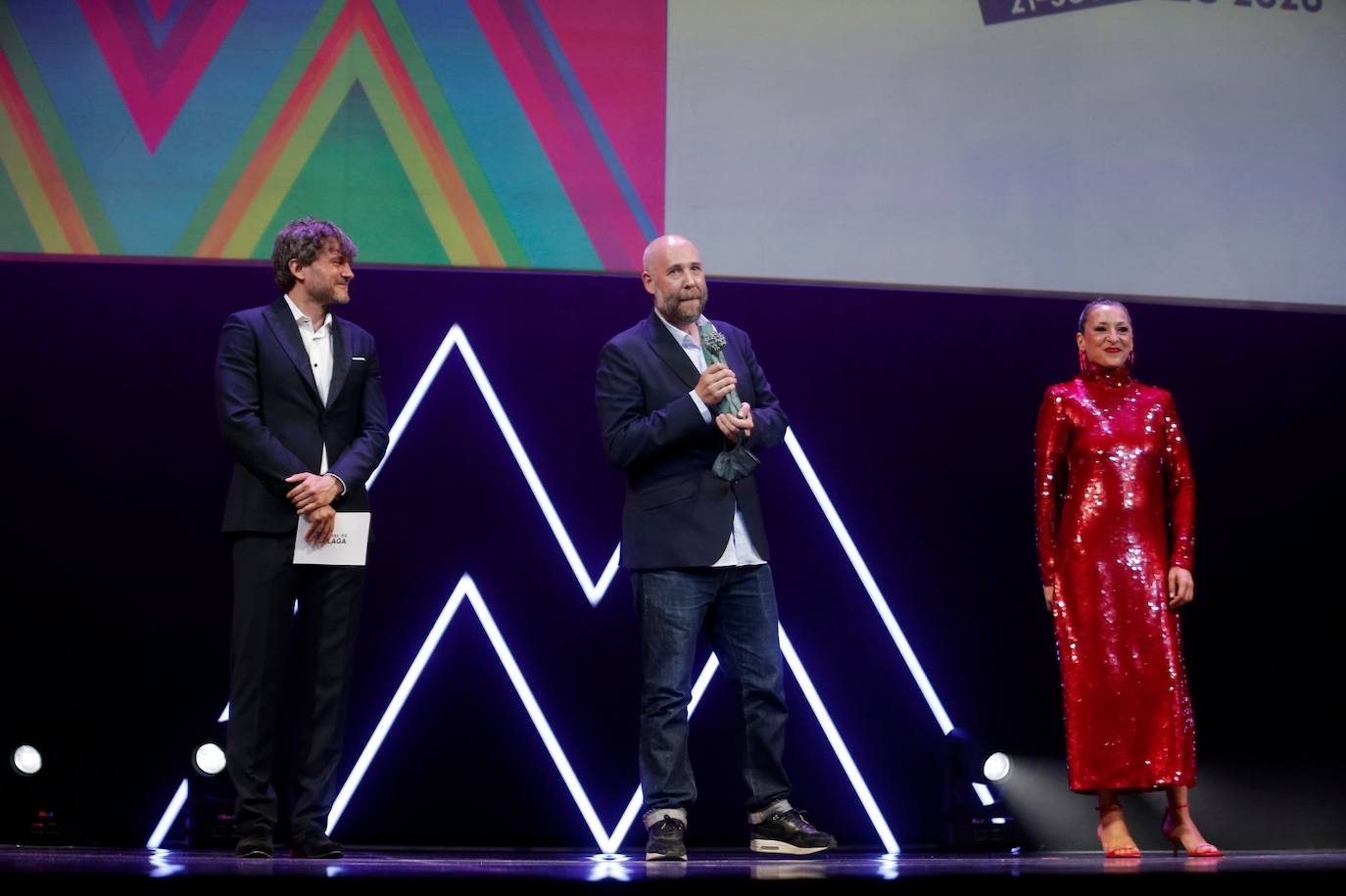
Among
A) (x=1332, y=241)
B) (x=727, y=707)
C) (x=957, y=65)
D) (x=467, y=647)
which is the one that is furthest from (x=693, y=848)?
(x=1332, y=241)

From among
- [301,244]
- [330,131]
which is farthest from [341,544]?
[330,131]

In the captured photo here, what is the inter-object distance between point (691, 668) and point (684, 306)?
2.99ft

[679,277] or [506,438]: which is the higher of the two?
[679,277]

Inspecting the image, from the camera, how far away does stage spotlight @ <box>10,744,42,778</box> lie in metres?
3.97

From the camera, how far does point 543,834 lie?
14.4 ft

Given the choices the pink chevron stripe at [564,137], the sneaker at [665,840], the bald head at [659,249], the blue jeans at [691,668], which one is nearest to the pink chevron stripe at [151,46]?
the pink chevron stripe at [564,137]

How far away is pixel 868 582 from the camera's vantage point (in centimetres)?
466

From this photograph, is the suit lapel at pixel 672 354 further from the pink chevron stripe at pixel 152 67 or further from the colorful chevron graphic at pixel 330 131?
the pink chevron stripe at pixel 152 67

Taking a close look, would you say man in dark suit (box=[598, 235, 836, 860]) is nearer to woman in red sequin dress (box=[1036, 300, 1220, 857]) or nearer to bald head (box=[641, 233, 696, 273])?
bald head (box=[641, 233, 696, 273])

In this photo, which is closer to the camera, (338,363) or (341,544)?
(341,544)

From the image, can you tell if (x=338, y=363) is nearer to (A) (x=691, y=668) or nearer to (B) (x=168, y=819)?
(A) (x=691, y=668)

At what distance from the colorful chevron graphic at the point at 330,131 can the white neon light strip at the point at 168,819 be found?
175 centimetres

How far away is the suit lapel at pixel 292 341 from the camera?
3.42 meters

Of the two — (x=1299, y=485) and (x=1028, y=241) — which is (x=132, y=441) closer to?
(x=1028, y=241)
